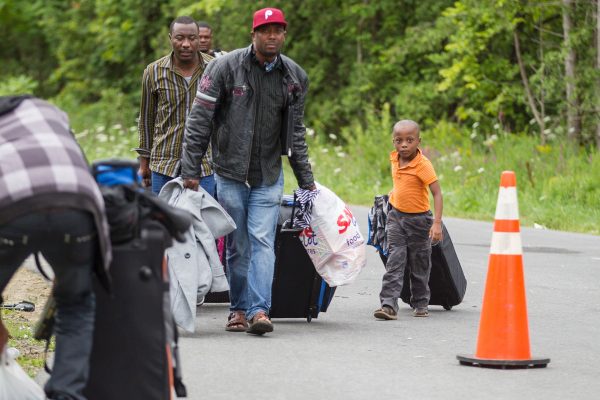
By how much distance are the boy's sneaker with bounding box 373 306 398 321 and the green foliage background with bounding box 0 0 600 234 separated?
796 centimetres

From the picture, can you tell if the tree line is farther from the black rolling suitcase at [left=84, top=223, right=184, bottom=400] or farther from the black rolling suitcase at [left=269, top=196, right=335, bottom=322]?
the black rolling suitcase at [left=84, top=223, right=184, bottom=400]

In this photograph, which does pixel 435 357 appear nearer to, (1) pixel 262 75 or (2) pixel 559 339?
(2) pixel 559 339

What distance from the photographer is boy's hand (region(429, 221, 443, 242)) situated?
32.3ft

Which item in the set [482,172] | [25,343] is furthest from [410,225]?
[482,172]

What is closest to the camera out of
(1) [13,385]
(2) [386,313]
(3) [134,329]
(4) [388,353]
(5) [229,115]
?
(3) [134,329]

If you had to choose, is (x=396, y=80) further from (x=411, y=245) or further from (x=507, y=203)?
(x=507, y=203)

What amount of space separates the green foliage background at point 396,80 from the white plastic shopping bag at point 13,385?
12.3 metres

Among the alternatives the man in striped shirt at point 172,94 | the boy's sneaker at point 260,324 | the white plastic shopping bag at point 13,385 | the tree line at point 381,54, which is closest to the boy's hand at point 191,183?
the man in striped shirt at point 172,94

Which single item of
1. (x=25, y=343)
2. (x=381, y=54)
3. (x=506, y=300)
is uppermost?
(x=381, y=54)

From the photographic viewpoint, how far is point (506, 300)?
25.0 feet

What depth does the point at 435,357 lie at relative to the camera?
8125mm

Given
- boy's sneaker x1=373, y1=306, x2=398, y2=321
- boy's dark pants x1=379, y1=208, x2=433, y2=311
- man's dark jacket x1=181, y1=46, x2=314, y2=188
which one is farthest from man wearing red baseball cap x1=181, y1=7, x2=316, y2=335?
boy's dark pants x1=379, y1=208, x2=433, y2=311

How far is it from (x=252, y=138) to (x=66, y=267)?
361 cm

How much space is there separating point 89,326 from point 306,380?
6.69 feet
